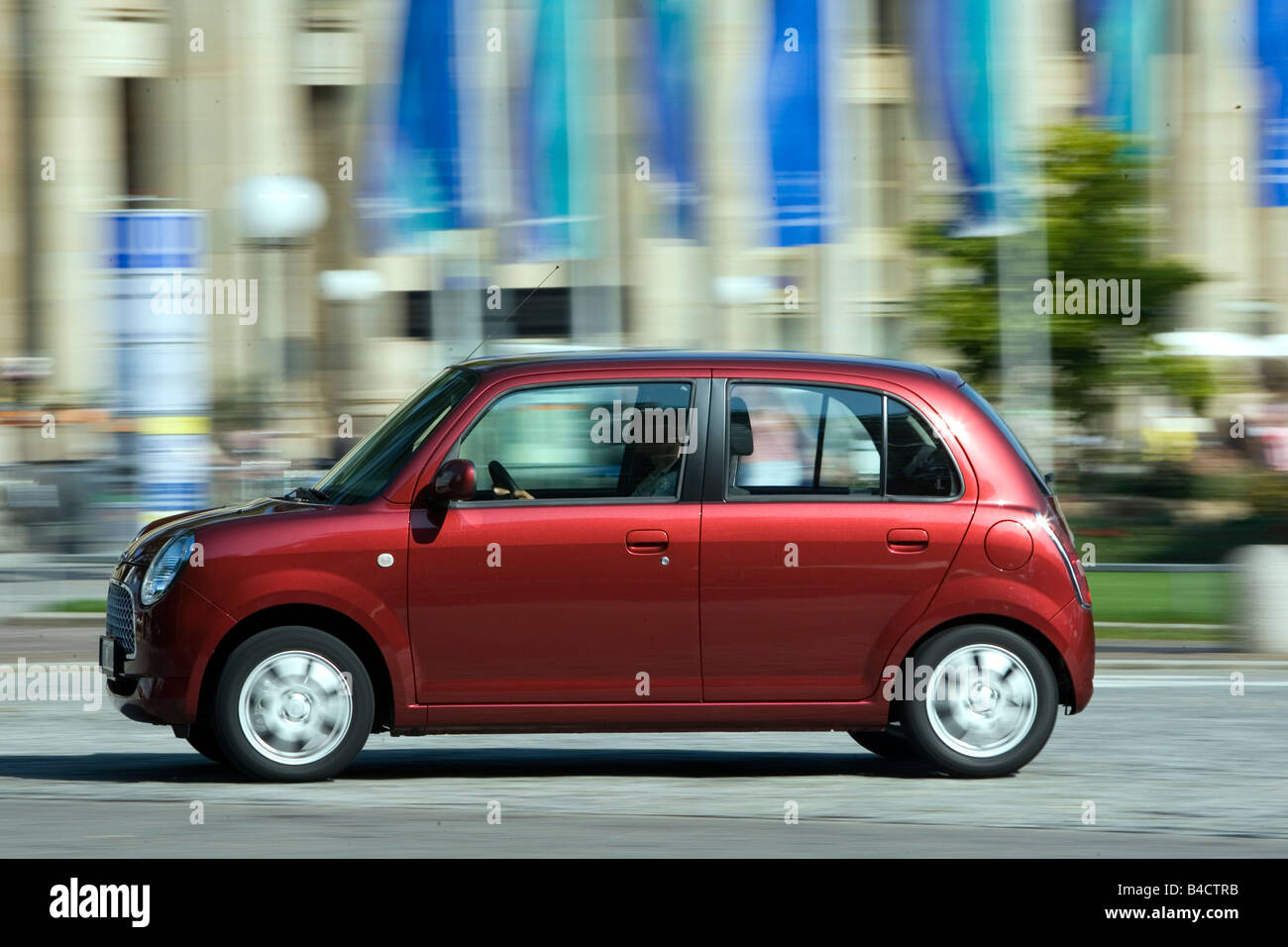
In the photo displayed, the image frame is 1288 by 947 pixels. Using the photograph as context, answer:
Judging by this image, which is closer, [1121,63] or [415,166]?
[415,166]

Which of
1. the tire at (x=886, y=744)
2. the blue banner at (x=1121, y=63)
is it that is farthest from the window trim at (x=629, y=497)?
the blue banner at (x=1121, y=63)

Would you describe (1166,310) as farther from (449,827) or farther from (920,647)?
(449,827)

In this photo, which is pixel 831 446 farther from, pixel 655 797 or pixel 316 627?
pixel 316 627

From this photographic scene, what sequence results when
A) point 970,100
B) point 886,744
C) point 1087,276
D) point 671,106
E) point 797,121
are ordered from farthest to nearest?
point 671,106, point 797,121, point 1087,276, point 970,100, point 886,744

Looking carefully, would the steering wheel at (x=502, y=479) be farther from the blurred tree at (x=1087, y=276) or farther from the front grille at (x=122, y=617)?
the blurred tree at (x=1087, y=276)

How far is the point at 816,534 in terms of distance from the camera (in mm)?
7691

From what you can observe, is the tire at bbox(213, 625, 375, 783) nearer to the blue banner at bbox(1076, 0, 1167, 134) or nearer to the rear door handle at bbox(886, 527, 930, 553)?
the rear door handle at bbox(886, 527, 930, 553)

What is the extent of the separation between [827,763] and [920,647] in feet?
3.50

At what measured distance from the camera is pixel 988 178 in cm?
2456

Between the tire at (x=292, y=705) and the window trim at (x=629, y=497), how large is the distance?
2.53 ft

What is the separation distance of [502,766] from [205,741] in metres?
1.28

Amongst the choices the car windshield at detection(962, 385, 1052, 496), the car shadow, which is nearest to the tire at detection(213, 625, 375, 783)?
the car shadow

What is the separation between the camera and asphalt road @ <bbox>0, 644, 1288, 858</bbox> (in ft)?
21.7

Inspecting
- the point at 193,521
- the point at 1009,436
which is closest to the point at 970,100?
the point at 1009,436
